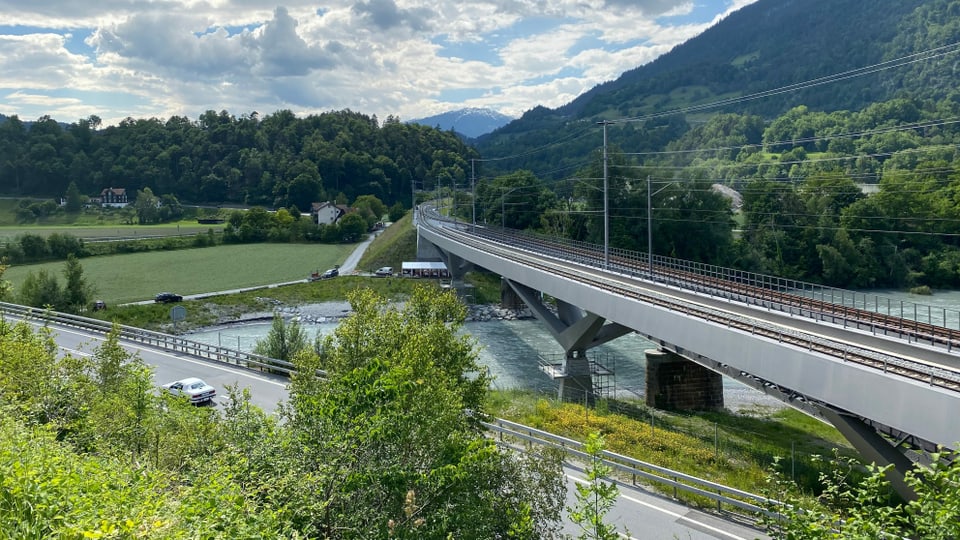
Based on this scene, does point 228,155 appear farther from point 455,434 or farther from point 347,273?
point 455,434

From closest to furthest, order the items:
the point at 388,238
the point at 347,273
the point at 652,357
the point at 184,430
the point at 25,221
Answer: the point at 184,430 < the point at 652,357 < the point at 347,273 < the point at 388,238 < the point at 25,221

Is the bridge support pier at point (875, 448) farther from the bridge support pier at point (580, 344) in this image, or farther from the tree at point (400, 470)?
the bridge support pier at point (580, 344)

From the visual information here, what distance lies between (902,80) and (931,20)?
160ft

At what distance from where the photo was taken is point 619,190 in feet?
285

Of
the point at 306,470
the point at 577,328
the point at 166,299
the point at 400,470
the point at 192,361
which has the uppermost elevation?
the point at 400,470

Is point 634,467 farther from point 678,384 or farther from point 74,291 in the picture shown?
point 74,291

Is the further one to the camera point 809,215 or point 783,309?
point 809,215

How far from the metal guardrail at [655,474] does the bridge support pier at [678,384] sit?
44.2 ft

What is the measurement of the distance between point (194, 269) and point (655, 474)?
78.6m

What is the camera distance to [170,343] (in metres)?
38.8

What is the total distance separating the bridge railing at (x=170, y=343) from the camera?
107 ft

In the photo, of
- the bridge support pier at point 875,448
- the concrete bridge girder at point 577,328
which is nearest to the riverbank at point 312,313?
the concrete bridge girder at point 577,328

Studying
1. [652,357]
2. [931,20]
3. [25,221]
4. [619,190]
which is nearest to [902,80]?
[931,20]

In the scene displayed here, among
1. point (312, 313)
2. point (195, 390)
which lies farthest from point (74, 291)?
point (195, 390)
